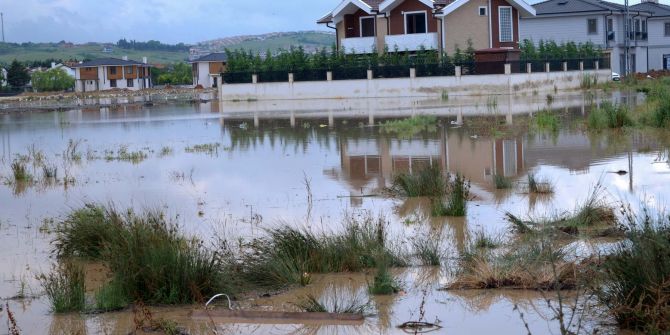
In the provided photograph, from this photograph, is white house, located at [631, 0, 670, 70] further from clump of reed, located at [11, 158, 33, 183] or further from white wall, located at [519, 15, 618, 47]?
clump of reed, located at [11, 158, 33, 183]

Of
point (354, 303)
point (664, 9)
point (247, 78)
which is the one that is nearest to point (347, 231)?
point (354, 303)

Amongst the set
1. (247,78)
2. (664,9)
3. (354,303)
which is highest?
(664,9)

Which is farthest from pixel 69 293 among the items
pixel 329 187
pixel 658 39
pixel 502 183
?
pixel 658 39

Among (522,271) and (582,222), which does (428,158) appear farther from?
(522,271)

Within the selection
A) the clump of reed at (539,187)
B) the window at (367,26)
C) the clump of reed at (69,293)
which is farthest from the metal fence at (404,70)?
the clump of reed at (69,293)

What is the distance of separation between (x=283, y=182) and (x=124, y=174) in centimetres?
417

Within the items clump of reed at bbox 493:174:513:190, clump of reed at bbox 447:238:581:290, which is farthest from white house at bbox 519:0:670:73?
clump of reed at bbox 447:238:581:290

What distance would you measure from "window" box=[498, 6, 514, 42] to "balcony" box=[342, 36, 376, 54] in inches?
276

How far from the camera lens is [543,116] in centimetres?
2645

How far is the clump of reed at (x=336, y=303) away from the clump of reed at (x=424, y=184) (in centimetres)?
A: 523

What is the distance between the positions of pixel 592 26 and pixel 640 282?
210 ft

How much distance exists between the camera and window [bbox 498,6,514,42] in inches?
2174

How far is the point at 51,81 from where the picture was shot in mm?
118938

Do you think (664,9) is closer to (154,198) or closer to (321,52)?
(321,52)
